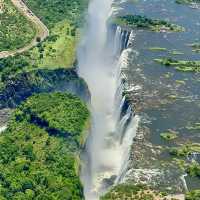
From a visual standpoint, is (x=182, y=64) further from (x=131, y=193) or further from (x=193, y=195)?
(x=131, y=193)

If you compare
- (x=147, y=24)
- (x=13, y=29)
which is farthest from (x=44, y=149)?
(x=13, y=29)

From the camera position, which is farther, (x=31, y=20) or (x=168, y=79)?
(x=31, y=20)

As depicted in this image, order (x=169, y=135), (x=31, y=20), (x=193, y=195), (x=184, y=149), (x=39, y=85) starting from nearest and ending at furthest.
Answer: (x=193, y=195)
(x=184, y=149)
(x=169, y=135)
(x=39, y=85)
(x=31, y=20)

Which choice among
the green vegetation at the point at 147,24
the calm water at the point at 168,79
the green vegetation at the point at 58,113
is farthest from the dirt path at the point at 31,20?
the green vegetation at the point at 58,113

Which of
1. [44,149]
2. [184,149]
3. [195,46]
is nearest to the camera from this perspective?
[44,149]

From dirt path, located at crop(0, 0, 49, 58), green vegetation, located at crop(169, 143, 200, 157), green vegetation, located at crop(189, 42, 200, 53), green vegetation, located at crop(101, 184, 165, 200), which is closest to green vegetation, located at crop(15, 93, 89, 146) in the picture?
green vegetation, located at crop(101, 184, 165, 200)

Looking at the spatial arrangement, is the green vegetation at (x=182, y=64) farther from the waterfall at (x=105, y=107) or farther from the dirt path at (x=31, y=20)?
the dirt path at (x=31, y=20)

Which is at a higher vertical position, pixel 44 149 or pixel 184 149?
pixel 184 149
